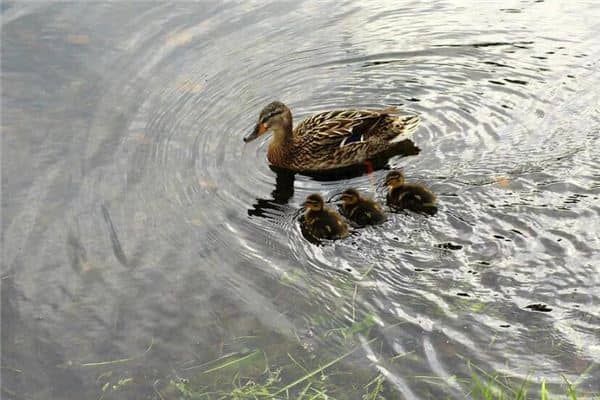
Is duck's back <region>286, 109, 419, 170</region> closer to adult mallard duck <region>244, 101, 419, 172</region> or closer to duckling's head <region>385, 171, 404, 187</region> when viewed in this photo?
adult mallard duck <region>244, 101, 419, 172</region>

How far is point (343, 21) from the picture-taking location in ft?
25.0

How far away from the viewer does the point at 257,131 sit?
6.07m

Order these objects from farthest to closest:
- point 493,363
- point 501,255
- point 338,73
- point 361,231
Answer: point 338,73 → point 361,231 → point 501,255 → point 493,363

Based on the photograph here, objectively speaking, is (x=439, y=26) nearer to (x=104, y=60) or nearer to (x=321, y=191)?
(x=321, y=191)

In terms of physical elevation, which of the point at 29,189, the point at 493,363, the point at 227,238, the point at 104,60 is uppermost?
the point at 104,60

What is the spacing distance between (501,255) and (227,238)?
1.74m

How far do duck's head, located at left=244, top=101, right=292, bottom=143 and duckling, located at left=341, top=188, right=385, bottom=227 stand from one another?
109 centimetres

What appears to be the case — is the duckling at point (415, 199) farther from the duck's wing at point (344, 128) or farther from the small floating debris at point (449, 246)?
the duck's wing at point (344, 128)

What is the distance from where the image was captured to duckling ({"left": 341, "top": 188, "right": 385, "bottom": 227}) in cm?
518

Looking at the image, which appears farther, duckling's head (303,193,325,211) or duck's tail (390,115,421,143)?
duck's tail (390,115,421,143)

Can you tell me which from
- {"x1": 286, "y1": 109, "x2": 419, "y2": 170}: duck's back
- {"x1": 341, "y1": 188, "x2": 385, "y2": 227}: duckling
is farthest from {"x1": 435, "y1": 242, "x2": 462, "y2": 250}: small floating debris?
{"x1": 286, "y1": 109, "x2": 419, "y2": 170}: duck's back

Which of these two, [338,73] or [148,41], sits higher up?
[148,41]

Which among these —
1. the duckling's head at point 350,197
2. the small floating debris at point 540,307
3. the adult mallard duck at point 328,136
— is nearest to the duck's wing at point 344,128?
the adult mallard duck at point 328,136

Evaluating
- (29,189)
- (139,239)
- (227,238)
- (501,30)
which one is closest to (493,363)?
(227,238)
